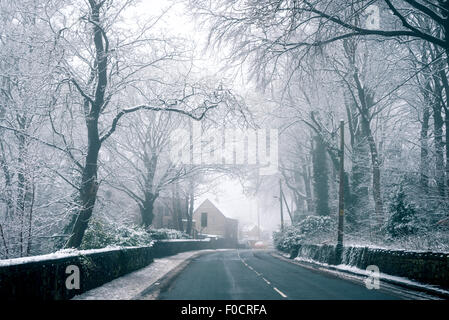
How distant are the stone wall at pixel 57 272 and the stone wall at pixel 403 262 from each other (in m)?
10.2

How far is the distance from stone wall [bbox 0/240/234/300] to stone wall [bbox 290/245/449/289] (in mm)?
10216

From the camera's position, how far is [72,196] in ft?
78.4

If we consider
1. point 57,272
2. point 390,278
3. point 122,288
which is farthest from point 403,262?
point 57,272

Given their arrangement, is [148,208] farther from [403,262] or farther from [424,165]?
[403,262]

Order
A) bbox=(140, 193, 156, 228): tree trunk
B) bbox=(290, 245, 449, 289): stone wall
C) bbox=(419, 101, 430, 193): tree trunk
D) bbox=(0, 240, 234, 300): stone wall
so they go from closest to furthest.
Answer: bbox=(0, 240, 234, 300): stone wall → bbox=(290, 245, 449, 289): stone wall → bbox=(419, 101, 430, 193): tree trunk → bbox=(140, 193, 156, 228): tree trunk

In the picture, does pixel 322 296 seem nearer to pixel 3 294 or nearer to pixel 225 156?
pixel 3 294

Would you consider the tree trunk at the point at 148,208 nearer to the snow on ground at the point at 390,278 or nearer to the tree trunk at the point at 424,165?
the snow on ground at the point at 390,278

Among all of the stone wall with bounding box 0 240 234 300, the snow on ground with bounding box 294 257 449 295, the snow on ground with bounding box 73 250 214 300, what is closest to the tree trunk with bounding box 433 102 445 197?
the snow on ground with bounding box 294 257 449 295

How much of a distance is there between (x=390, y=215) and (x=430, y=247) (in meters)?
4.87

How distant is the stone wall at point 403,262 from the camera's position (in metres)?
12.8

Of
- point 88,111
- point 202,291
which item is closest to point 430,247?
point 202,291

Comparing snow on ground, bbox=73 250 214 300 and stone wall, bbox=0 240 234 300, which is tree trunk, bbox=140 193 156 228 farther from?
snow on ground, bbox=73 250 214 300

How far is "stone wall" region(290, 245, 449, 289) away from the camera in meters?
12.8

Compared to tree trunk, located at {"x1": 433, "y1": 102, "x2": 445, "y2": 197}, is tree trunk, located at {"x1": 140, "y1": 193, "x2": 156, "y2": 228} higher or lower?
tree trunk, located at {"x1": 433, "y1": 102, "x2": 445, "y2": 197}
